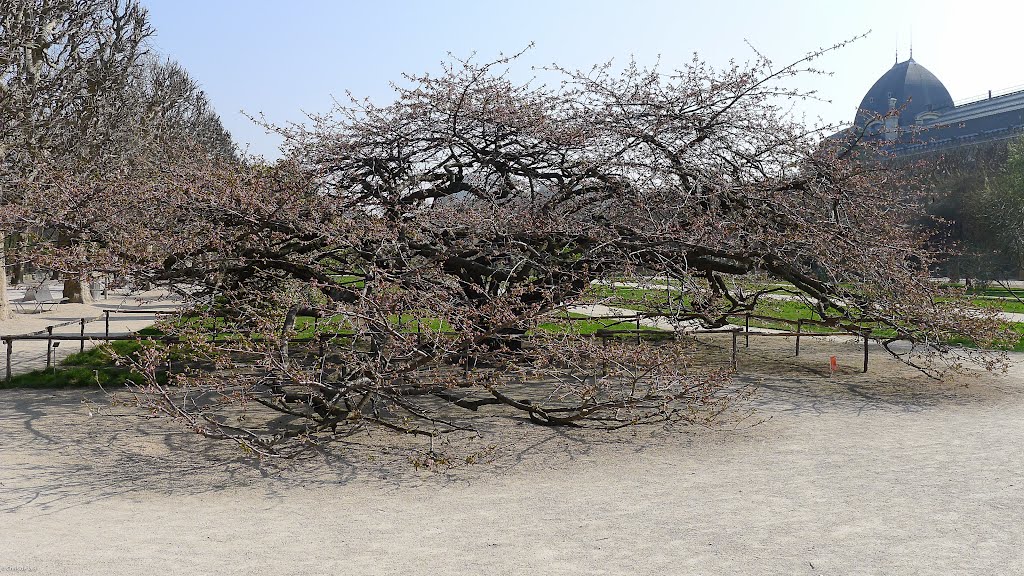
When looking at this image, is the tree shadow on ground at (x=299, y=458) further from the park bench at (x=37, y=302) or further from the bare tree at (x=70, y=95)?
the park bench at (x=37, y=302)

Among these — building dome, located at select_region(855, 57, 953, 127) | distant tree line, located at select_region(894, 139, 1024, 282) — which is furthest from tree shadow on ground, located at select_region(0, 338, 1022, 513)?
building dome, located at select_region(855, 57, 953, 127)

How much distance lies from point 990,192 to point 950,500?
30174mm

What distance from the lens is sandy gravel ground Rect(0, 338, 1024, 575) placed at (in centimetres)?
393

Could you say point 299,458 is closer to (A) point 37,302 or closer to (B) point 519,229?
(B) point 519,229

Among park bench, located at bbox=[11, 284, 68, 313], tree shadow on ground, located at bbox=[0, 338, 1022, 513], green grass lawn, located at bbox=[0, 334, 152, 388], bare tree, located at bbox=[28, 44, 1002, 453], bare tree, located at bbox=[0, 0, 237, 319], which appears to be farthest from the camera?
park bench, located at bbox=[11, 284, 68, 313]

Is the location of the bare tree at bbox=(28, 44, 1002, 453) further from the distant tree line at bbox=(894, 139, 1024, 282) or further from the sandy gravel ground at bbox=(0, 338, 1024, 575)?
the distant tree line at bbox=(894, 139, 1024, 282)

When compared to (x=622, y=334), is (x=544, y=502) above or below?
below

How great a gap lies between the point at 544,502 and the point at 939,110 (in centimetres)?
7402

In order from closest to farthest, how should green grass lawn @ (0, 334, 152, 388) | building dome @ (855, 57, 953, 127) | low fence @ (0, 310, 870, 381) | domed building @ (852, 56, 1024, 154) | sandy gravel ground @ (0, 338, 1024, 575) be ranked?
1. sandy gravel ground @ (0, 338, 1024, 575)
2. low fence @ (0, 310, 870, 381)
3. green grass lawn @ (0, 334, 152, 388)
4. domed building @ (852, 56, 1024, 154)
5. building dome @ (855, 57, 953, 127)

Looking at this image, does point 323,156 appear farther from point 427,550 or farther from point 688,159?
point 427,550

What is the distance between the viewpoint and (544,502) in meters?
4.91

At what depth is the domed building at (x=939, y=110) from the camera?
179 feet

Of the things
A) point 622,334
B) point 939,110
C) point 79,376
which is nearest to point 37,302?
point 79,376

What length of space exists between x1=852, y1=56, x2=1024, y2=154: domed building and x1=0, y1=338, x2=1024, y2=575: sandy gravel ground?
39.7 metres
